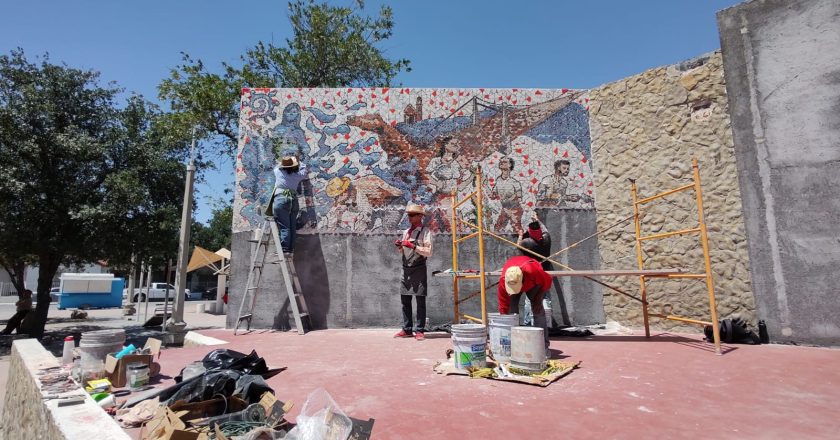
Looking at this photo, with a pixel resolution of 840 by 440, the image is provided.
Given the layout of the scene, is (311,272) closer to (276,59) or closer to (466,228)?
(466,228)

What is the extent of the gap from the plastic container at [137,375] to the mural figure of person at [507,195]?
5.97 meters

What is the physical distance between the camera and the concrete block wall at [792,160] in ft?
18.4

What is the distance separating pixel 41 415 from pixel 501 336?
3876mm

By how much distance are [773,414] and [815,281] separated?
389cm

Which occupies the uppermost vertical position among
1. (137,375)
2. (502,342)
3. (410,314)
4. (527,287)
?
(527,287)

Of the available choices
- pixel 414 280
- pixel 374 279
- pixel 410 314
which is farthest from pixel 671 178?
pixel 374 279

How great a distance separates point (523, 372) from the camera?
406cm

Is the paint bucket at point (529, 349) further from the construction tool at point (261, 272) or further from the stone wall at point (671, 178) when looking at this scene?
the construction tool at point (261, 272)

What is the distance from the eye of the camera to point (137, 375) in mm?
3826

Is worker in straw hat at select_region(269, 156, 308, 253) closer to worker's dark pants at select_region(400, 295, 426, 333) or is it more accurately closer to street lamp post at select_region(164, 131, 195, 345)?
street lamp post at select_region(164, 131, 195, 345)

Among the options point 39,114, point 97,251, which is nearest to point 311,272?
point 97,251

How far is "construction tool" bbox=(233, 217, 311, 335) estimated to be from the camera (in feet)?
24.9

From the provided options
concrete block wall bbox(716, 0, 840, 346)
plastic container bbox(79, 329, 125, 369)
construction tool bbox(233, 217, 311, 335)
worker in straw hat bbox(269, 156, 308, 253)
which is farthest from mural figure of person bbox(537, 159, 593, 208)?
plastic container bbox(79, 329, 125, 369)

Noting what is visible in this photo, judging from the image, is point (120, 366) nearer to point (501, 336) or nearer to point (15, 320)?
point (501, 336)
